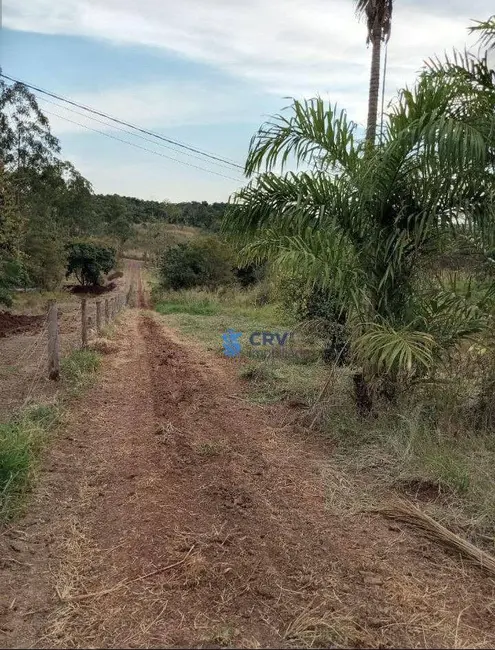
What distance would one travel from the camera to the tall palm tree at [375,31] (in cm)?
1403

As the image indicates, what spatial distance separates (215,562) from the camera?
3227 millimetres

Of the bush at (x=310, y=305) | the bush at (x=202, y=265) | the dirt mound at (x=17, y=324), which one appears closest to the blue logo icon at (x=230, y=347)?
the bush at (x=310, y=305)

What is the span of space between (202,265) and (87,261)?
1262 centimetres

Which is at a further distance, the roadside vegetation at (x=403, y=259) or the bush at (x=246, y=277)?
the bush at (x=246, y=277)

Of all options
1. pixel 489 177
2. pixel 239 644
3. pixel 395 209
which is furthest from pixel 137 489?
pixel 489 177

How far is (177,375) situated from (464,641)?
6.88 m

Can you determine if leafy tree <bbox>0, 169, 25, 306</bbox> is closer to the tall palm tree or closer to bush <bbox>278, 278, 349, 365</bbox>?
bush <bbox>278, 278, 349, 365</bbox>

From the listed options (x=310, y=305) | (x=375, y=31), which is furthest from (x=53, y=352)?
(x=375, y=31)

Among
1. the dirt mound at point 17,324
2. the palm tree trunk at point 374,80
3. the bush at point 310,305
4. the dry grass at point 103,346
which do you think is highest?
the palm tree trunk at point 374,80

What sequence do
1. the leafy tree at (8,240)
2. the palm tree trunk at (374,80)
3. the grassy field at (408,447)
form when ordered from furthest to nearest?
1. the leafy tree at (8,240)
2. the palm tree trunk at (374,80)
3. the grassy field at (408,447)

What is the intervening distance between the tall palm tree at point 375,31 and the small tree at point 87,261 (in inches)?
1013

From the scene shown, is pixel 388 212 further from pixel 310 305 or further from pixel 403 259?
pixel 310 305

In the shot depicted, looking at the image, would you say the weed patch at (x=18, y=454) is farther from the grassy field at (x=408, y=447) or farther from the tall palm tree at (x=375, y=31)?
the tall palm tree at (x=375, y=31)

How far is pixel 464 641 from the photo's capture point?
2.60 m
